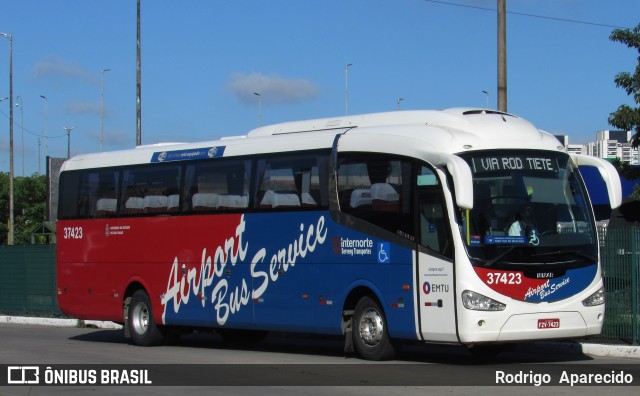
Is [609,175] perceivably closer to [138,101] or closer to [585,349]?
[585,349]

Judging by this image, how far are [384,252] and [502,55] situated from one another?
6293 mm

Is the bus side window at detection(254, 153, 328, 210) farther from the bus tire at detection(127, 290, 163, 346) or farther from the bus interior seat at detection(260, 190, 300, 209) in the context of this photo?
the bus tire at detection(127, 290, 163, 346)

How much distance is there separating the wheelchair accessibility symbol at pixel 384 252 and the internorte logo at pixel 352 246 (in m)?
0.21

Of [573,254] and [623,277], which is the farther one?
[623,277]

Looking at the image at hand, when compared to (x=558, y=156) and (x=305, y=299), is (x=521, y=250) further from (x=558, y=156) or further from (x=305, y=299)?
(x=305, y=299)

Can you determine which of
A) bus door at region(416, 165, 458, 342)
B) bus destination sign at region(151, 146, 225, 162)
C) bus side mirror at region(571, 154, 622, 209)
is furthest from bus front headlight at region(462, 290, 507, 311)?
bus destination sign at region(151, 146, 225, 162)

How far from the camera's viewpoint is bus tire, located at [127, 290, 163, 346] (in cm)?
2067

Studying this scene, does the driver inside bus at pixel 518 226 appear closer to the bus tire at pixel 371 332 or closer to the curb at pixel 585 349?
the bus tire at pixel 371 332

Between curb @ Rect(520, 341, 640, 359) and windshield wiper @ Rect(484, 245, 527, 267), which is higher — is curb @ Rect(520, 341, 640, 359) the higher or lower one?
the lower one

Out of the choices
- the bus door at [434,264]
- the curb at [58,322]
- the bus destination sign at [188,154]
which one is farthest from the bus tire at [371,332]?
the curb at [58,322]

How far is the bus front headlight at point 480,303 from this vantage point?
557 inches

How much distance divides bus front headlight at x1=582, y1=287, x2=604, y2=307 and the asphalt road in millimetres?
896

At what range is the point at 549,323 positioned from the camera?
47.2 ft

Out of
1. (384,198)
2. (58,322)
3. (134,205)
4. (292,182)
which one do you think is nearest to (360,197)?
(384,198)
